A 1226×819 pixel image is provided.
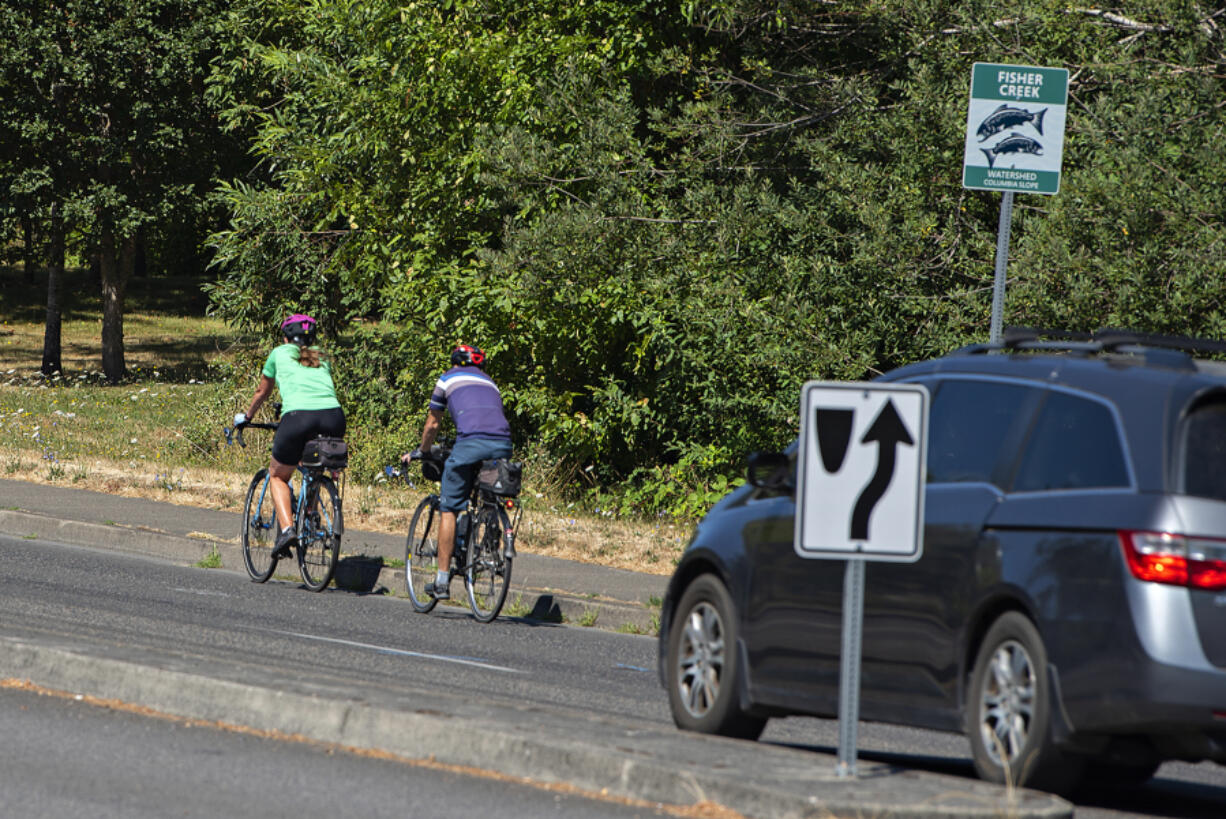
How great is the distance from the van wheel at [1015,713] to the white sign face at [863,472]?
564 mm

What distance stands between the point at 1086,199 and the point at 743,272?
3939mm

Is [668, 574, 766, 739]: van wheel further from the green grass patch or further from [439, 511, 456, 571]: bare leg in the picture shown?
the green grass patch

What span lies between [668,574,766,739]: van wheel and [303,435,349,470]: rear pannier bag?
5.67m

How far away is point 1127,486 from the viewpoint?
5578 millimetres

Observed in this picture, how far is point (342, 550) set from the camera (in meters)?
14.7

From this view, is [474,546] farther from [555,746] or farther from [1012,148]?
[555,746]

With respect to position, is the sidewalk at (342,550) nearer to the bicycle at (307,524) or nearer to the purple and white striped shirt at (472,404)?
the bicycle at (307,524)

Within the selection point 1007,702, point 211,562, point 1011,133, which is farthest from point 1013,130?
point 211,562

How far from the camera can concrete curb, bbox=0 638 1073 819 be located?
517 centimetres

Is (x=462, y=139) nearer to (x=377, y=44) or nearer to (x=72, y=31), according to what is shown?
(x=377, y=44)

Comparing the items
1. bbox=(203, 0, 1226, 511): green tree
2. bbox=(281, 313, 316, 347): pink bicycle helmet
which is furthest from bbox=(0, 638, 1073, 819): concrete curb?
bbox=(203, 0, 1226, 511): green tree

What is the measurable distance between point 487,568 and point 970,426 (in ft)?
19.2

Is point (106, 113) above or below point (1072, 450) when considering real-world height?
above

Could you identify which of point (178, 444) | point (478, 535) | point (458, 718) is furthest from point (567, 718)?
point (178, 444)
